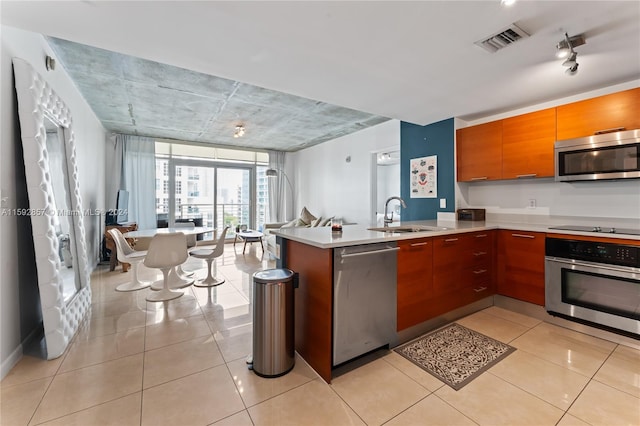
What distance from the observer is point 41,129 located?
2104 millimetres

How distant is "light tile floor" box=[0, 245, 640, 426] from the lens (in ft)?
4.82

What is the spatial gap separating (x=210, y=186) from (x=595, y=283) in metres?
7.40

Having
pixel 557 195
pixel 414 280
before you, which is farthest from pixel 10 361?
pixel 557 195

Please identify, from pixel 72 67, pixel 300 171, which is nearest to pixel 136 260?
pixel 72 67

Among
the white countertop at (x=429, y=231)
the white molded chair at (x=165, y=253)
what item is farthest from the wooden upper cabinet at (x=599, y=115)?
the white molded chair at (x=165, y=253)

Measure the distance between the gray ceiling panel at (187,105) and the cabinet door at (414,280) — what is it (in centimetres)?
283

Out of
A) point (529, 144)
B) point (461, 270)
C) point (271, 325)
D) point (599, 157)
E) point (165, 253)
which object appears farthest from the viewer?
point (165, 253)

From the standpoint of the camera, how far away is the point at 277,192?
7.90m

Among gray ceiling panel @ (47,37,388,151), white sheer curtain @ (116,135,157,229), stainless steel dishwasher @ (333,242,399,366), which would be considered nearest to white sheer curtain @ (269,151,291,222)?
gray ceiling panel @ (47,37,388,151)

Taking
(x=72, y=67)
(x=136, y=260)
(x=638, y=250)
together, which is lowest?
(x=136, y=260)

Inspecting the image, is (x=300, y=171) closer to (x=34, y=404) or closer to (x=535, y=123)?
(x=535, y=123)

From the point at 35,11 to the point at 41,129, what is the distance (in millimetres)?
843

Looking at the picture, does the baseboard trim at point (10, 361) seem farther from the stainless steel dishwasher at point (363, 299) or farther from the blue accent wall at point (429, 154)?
the blue accent wall at point (429, 154)

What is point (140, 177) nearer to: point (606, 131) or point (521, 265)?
point (521, 265)
